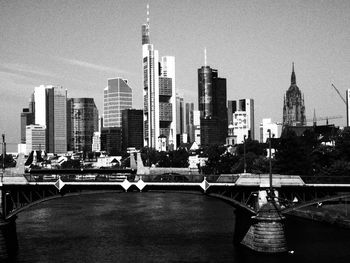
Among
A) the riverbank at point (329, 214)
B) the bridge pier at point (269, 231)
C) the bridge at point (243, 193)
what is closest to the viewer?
the bridge pier at point (269, 231)

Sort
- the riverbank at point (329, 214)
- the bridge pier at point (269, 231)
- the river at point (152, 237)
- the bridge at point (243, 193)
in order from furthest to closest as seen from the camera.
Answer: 1. the riverbank at point (329, 214)
2. the river at point (152, 237)
3. the bridge at point (243, 193)
4. the bridge pier at point (269, 231)

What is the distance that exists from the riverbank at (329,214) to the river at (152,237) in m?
1.82

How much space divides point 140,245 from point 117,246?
9.52 ft

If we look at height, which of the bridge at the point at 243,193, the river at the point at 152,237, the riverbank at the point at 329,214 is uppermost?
the bridge at the point at 243,193

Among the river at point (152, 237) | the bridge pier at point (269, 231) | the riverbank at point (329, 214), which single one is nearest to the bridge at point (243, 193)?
the bridge pier at point (269, 231)

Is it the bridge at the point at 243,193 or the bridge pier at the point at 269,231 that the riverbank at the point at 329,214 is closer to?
the bridge at the point at 243,193

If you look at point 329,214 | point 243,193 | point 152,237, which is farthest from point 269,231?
point 329,214

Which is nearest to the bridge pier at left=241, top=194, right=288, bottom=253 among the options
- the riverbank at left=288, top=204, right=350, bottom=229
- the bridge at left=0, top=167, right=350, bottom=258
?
the bridge at left=0, top=167, right=350, bottom=258

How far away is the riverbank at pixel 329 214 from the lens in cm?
10019

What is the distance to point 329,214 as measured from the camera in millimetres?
105562

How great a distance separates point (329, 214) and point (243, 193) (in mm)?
30593

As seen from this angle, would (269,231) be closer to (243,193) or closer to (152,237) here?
(243,193)

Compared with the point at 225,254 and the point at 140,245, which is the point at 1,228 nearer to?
the point at 140,245

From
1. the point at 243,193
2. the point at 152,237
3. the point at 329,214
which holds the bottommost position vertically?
the point at 152,237
